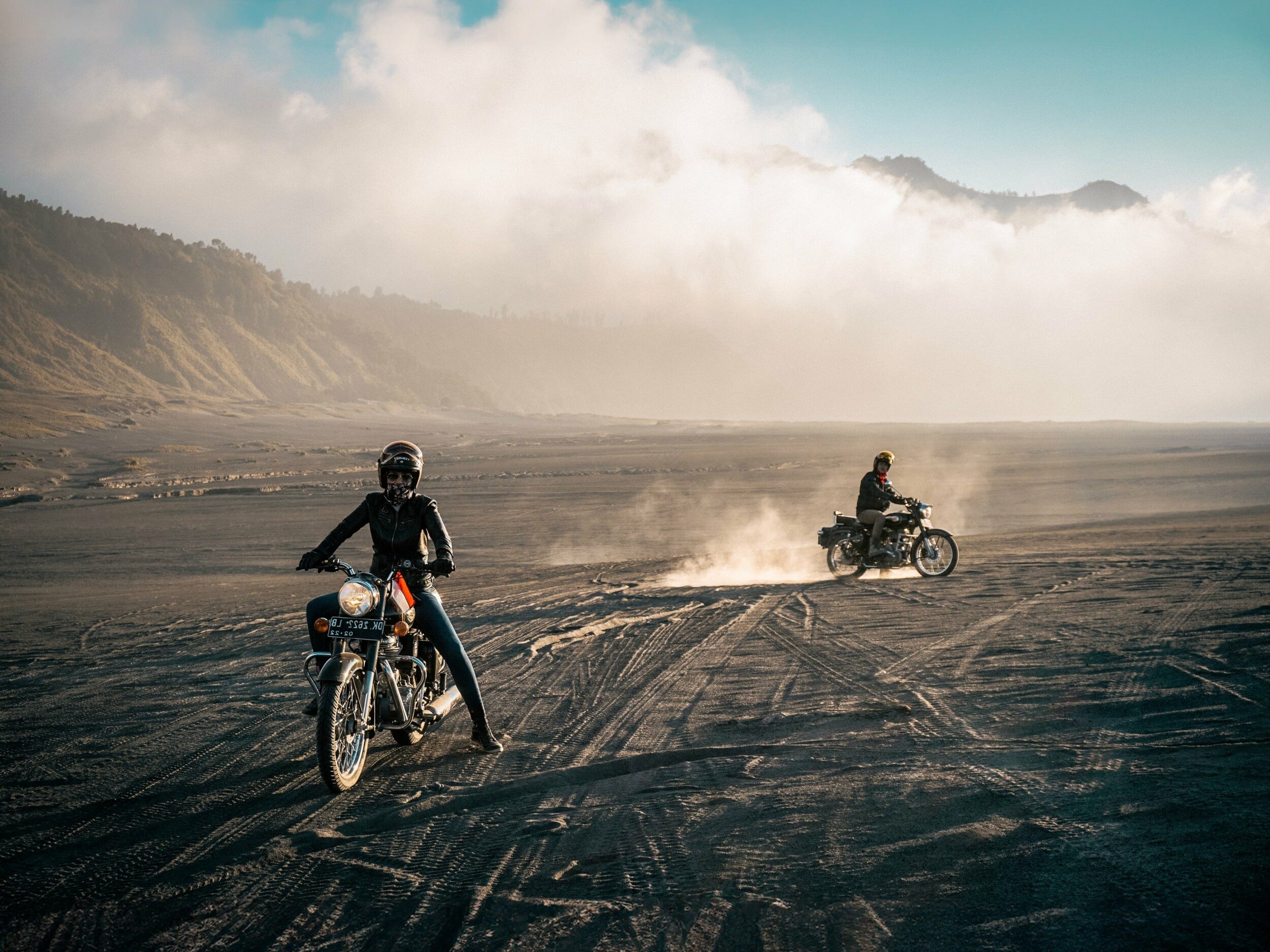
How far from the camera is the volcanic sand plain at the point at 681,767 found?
12.0 ft

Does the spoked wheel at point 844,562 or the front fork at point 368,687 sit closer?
the front fork at point 368,687

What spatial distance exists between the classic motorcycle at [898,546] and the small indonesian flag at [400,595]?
930 centimetres

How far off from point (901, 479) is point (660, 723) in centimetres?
3112

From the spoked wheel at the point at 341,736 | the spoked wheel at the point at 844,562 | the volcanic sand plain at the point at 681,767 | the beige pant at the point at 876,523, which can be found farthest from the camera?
the spoked wheel at the point at 844,562

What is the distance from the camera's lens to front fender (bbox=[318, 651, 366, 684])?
4.71 metres

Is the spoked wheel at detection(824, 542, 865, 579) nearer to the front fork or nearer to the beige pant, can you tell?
the beige pant

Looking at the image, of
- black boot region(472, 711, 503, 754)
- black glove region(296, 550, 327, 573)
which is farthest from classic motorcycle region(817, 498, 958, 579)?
black glove region(296, 550, 327, 573)

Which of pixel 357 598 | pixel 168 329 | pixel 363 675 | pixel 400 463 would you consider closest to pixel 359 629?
pixel 357 598

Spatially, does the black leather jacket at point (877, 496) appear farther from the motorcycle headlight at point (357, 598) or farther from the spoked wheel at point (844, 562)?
the motorcycle headlight at point (357, 598)

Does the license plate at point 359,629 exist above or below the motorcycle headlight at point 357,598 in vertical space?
below

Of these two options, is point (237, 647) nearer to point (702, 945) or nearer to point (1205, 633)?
point (702, 945)

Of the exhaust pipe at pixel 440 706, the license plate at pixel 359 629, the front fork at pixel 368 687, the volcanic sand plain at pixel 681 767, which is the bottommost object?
the volcanic sand plain at pixel 681 767

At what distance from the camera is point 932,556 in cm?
1322

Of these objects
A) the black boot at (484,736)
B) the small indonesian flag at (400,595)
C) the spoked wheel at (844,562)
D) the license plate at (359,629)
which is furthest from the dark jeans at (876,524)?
the license plate at (359,629)
